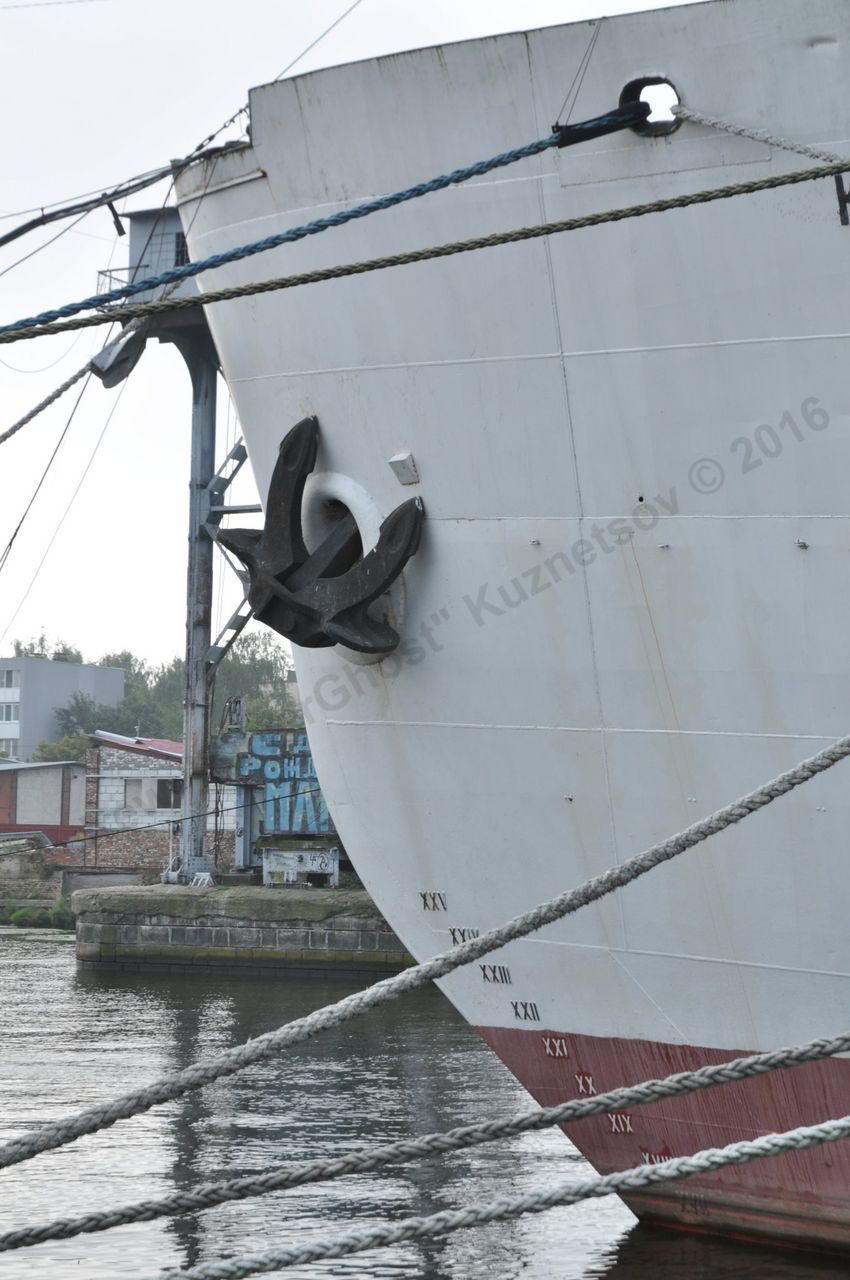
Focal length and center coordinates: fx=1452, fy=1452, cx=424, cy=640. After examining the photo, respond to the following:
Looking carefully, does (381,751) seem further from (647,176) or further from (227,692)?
(227,692)

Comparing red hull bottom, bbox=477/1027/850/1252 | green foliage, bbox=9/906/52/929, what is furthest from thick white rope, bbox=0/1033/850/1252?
green foliage, bbox=9/906/52/929

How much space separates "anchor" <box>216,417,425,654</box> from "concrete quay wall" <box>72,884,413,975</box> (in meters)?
18.6

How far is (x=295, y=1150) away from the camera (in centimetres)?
1135

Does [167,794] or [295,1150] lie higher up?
[167,794]

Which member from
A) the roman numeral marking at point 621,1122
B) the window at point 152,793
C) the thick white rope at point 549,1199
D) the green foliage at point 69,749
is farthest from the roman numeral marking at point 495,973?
the green foliage at point 69,749

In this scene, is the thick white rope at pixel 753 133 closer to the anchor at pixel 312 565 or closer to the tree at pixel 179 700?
the anchor at pixel 312 565

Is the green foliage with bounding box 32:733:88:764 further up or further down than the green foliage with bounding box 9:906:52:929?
further up

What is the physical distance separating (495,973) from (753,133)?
12.7 feet

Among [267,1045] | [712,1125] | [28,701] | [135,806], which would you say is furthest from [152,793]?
[267,1045]

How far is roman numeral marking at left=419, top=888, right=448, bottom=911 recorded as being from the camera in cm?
689

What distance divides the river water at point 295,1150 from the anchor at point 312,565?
3325 millimetres

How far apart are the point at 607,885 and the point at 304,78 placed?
162 inches

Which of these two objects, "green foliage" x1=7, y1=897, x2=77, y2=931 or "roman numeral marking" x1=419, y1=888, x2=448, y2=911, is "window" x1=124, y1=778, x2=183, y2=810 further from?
"roman numeral marking" x1=419, y1=888, x2=448, y2=911

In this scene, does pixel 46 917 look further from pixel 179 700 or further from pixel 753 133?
pixel 179 700
